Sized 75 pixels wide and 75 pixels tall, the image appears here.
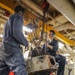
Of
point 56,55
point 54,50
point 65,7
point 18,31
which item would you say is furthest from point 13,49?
point 56,55

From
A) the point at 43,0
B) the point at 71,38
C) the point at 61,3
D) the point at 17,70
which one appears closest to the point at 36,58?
the point at 17,70

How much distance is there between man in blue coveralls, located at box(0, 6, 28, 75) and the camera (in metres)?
2.57

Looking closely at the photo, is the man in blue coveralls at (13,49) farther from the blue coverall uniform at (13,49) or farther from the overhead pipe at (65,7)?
the overhead pipe at (65,7)

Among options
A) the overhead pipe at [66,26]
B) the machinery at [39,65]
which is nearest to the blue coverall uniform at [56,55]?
the overhead pipe at [66,26]

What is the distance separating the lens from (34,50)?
320 centimetres

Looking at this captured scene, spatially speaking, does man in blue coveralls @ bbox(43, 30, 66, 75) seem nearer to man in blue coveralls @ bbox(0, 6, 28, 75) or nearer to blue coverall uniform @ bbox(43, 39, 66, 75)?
blue coverall uniform @ bbox(43, 39, 66, 75)

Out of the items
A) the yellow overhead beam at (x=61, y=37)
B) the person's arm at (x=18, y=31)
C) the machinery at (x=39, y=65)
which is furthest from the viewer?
the yellow overhead beam at (x=61, y=37)

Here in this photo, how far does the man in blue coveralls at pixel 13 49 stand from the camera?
257 centimetres

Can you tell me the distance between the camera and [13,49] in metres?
2.65

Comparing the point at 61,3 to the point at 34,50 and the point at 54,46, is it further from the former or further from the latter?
the point at 54,46

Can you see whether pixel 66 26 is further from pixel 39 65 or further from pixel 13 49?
pixel 13 49

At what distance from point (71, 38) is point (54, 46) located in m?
2.23

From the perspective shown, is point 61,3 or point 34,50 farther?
point 34,50

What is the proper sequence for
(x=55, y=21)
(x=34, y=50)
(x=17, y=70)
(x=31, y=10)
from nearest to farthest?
(x=17, y=70) < (x=34, y=50) < (x=31, y=10) < (x=55, y=21)
